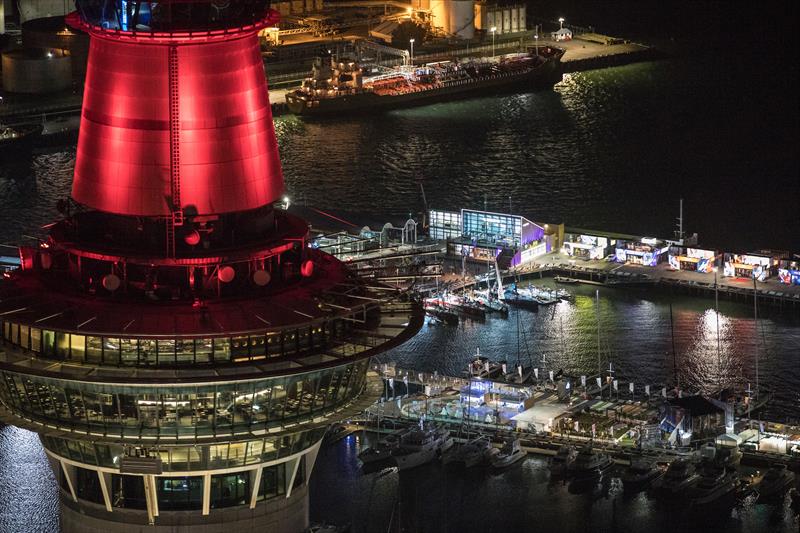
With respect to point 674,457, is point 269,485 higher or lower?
higher

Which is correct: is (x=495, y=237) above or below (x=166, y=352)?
below

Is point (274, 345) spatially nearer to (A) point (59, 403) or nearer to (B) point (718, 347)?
(A) point (59, 403)

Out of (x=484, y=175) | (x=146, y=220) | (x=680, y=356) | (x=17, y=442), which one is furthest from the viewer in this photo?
(x=484, y=175)

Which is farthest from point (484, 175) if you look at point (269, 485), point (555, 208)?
point (269, 485)

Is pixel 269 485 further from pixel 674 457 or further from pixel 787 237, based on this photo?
pixel 787 237

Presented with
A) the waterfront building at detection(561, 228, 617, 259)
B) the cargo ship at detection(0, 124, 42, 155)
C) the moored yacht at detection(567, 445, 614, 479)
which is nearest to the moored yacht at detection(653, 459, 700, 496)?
the moored yacht at detection(567, 445, 614, 479)

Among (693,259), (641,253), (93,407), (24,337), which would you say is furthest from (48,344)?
(641,253)

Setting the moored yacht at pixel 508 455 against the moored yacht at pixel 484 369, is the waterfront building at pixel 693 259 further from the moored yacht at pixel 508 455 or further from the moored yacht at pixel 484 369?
the moored yacht at pixel 508 455
